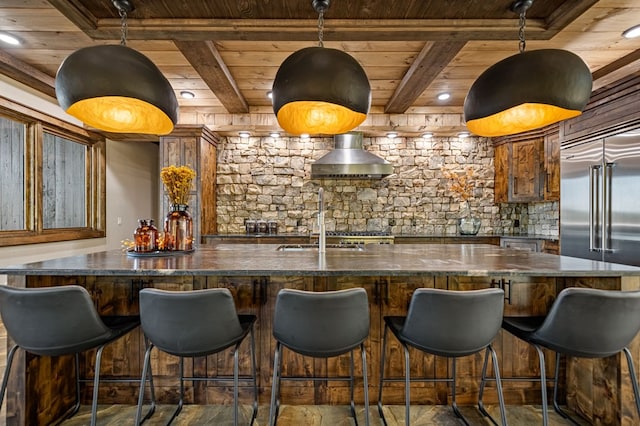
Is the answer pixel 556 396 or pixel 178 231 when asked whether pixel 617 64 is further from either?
pixel 178 231

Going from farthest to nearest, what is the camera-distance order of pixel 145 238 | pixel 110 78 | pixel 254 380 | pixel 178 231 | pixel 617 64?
pixel 617 64 → pixel 178 231 → pixel 145 238 → pixel 254 380 → pixel 110 78

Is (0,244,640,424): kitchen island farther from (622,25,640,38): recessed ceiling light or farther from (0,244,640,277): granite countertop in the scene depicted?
(622,25,640,38): recessed ceiling light

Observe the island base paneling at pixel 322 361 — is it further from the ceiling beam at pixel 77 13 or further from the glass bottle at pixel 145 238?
the ceiling beam at pixel 77 13

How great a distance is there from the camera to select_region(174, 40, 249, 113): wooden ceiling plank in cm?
266

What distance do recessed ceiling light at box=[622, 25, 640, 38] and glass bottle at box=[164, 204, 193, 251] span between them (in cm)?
359

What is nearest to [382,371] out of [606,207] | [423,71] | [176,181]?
[176,181]

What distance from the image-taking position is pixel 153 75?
1.65 metres

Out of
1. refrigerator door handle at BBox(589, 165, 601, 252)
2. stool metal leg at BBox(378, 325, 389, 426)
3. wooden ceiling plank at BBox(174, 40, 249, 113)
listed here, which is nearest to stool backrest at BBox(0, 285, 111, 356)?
stool metal leg at BBox(378, 325, 389, 426)

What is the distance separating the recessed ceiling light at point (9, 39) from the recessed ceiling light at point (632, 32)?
4.74 meters

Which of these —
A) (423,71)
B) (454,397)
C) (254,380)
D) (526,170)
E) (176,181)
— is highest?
(423,71)

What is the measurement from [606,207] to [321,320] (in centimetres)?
320

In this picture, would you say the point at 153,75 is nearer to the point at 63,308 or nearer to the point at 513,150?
the point at 63,308

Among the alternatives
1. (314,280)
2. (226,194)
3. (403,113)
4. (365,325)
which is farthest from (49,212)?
(403,113)

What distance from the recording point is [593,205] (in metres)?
3.27
